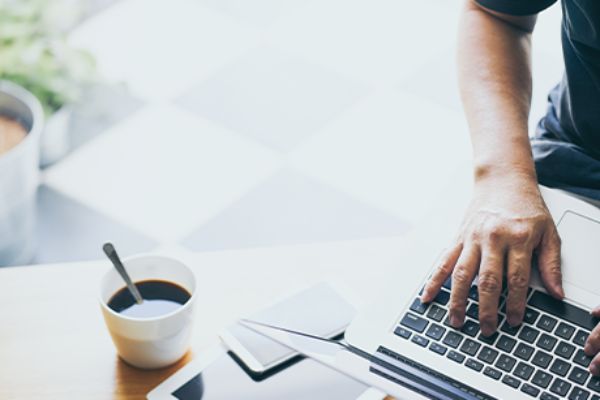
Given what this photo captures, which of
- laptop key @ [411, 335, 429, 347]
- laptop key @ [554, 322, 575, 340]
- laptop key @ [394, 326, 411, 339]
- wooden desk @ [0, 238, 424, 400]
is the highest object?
laptop key @ [554, 322, 575, 340]

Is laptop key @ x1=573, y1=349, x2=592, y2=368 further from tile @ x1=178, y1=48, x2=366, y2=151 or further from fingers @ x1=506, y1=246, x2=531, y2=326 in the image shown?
tile @ x1=178, y1=48, x2=366, y2=151

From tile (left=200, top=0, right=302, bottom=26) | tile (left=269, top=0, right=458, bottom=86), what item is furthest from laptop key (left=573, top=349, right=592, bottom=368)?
tile (left=200, top=0, right=302, bottom=26)

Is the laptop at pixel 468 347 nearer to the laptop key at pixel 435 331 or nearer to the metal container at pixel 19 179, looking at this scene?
the laptop key at pixel 435 331

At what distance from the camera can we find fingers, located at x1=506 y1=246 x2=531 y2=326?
992 millimetres

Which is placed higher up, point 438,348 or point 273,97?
point 438,348

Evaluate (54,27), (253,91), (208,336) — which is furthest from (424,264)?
(54,27)

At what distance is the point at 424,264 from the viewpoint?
42.1 inches

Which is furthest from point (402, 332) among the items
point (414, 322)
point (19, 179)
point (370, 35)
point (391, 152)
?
point (370, 35)

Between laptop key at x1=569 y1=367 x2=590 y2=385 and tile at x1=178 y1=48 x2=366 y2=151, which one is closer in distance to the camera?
laptop key at x1=569 y1=367 x2=590 y2=385

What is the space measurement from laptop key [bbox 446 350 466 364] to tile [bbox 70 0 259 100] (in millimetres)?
1820

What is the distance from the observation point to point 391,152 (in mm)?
2480

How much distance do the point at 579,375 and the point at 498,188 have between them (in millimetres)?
273

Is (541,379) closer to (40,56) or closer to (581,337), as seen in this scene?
(581,337)

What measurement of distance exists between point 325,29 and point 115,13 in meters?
0.69
